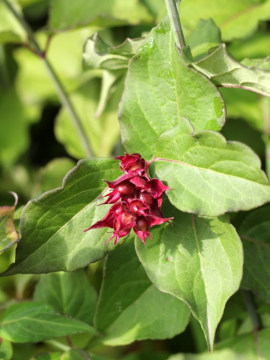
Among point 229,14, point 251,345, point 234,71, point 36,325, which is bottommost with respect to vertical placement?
point 251,345

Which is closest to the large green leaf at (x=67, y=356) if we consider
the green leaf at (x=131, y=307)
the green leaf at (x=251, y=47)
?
the green leaf at (x=131, y=307)

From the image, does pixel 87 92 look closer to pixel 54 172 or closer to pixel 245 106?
pixel 54 172

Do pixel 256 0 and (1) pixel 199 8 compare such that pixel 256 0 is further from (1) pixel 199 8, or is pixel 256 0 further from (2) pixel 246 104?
(2) pixel 246 104

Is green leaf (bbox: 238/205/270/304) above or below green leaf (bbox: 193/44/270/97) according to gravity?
below

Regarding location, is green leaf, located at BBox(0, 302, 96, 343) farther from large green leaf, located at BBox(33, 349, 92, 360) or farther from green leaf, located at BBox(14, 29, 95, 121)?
green leaf, located at BBox(14, 29, 95, 121)

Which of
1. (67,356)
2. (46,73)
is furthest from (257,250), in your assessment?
(46,73)

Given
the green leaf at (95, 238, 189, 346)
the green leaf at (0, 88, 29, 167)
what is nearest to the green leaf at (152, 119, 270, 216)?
the green leaf at (95, 238, 189, 346)
